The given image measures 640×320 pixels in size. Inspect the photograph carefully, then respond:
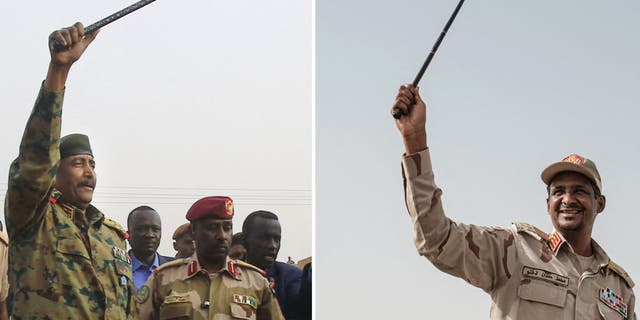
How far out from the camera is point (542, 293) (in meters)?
3.69

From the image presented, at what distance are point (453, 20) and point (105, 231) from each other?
252 centimetres

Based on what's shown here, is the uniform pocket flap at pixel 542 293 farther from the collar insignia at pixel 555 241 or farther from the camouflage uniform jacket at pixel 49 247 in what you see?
the camouflage uniform jacket at pixel 49 247

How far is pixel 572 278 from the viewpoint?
379 centimetres

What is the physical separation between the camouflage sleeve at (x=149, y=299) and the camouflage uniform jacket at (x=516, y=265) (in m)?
2.73

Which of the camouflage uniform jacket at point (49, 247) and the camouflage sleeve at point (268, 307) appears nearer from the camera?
the camouflage uniform jacket at point (49, 247)

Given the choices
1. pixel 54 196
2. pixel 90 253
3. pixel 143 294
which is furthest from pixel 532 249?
pixel 143 294

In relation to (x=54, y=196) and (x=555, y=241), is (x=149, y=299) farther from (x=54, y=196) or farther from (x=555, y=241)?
(x=555, y=241)

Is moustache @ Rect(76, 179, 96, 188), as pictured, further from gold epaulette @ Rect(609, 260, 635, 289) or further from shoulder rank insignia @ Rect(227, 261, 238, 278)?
gold epaulette @ Rect(609, 260, 635, 289)

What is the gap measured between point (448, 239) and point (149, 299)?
9.97 feet

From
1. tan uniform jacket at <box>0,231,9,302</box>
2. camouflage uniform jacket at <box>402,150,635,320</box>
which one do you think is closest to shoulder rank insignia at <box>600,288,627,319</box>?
camouflage uniform jacket at <box>402,150,635,320</box>

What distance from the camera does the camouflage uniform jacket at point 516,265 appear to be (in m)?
3.40

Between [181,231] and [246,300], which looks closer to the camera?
[246,300]

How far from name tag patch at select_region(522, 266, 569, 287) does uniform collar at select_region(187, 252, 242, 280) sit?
2958 mm

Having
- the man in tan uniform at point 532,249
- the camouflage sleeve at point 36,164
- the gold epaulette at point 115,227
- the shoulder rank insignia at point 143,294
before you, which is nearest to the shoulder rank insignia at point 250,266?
the shoulder rank insignia at point 143,294
